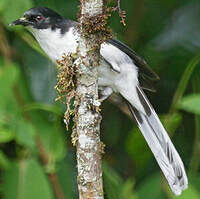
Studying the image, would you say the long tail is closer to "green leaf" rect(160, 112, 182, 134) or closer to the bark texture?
"green leaf" rect(160, 112, 182, 134)

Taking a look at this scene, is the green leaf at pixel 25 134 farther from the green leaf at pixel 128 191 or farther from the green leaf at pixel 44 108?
the green leaf at pixel 128 191

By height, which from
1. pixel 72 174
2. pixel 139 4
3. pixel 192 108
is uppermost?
pixel 139 4

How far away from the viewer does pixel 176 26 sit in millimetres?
4809

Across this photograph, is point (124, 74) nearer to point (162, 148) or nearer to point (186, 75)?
point (186, 75)

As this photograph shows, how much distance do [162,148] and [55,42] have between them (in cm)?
104

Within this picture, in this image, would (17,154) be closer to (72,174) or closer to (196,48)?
(72,174)

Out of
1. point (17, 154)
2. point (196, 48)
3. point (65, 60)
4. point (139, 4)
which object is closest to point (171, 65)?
point (196, 48)

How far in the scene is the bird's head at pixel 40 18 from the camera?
3609mm

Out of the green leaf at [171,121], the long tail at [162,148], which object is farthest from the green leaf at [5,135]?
the green leaf at [171,121]

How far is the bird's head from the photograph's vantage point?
3.61 meters

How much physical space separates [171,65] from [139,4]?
2.06 feet

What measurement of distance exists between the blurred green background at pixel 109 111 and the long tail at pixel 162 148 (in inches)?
8.1

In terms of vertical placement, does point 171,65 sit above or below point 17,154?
above

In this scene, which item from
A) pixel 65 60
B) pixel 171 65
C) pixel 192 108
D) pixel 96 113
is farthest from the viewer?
pixel 171 65
